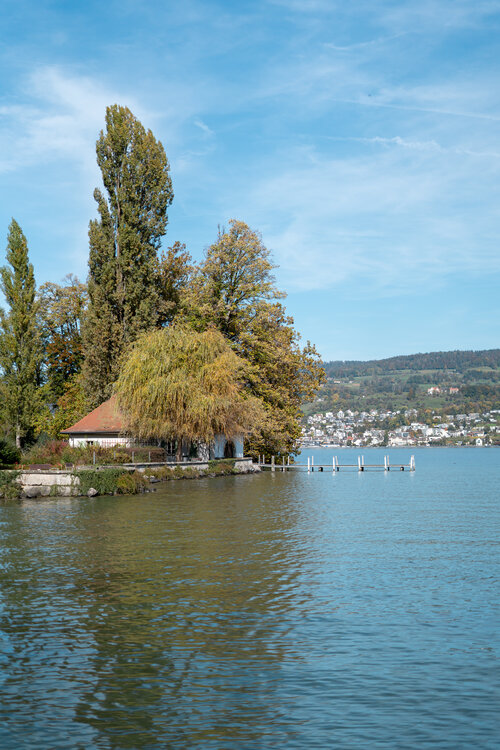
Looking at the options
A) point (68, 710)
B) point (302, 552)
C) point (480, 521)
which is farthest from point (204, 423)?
point (68, 710)

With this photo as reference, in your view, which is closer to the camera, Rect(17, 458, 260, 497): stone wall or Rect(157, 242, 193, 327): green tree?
A: Rect(17, 458, 260, 497): stone wall

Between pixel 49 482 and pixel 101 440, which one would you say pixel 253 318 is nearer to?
pixel 101 440

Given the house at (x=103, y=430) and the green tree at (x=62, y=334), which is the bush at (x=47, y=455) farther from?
the green tree at (x=62, y=334)

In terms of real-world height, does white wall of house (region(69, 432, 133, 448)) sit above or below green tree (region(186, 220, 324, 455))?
below

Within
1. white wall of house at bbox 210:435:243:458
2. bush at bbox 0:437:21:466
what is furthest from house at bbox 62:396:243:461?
white wall of house at bbox 210:435:243:458

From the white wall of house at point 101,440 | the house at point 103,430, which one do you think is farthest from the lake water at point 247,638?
the white wall of house at point 101,440

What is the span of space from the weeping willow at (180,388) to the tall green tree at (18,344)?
6.10 m

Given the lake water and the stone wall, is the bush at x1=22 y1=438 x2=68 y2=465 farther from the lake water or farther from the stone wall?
the lake water

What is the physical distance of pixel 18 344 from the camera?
2021 inches

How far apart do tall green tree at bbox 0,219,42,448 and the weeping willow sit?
6.10 meters

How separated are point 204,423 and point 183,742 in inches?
1738

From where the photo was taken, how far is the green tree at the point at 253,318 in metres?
62.4

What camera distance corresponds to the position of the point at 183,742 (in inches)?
321

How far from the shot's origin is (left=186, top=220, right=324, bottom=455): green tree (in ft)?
205
